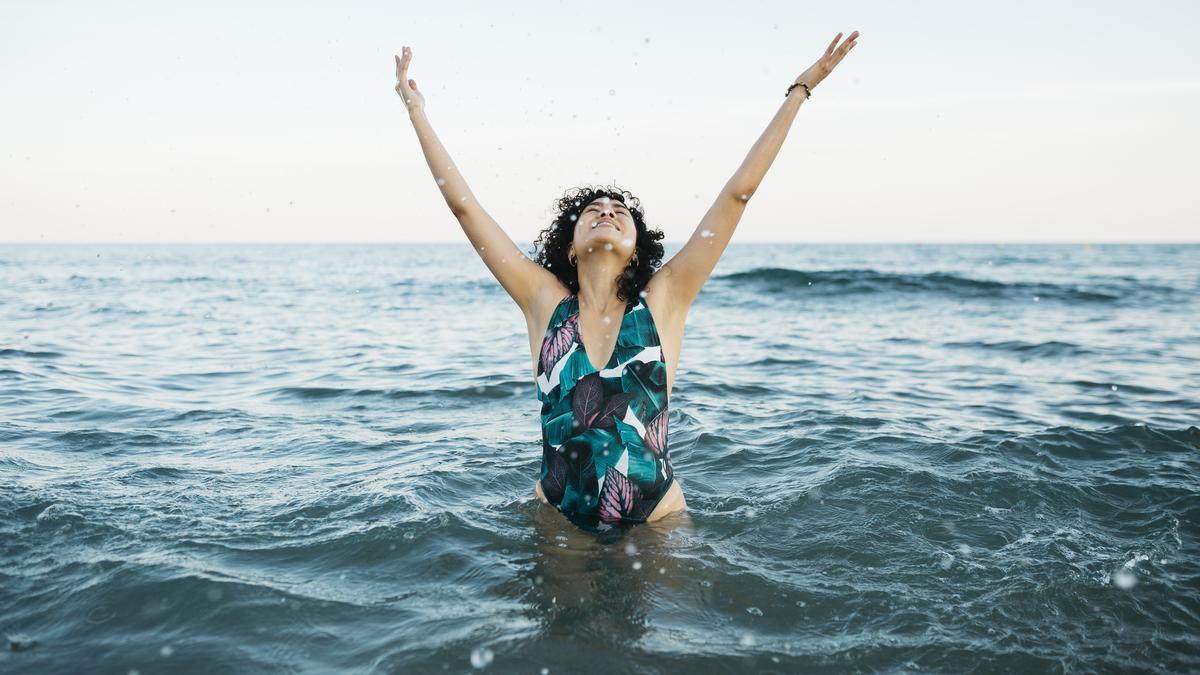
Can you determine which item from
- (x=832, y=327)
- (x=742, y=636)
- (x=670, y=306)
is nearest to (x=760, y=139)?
(x=670, y=306)

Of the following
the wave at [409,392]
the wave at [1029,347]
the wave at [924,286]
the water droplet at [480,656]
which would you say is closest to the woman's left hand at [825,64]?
the water droplet at [480,656]

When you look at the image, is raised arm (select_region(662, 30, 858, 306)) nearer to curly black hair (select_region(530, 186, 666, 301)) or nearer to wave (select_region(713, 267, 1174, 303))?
curly black hair (select_region(530, 186, 666, 301))

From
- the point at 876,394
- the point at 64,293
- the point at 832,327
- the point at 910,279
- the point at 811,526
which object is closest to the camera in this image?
the point at 811,526

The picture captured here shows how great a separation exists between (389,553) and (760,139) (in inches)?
115

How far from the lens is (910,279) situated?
30375 millimetres

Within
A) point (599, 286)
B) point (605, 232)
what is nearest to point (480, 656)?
point (599, 286)

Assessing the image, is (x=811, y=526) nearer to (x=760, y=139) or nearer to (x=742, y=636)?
(x=742, y=636)

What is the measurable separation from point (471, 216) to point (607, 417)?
4.08 feet

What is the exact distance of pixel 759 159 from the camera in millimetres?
3988

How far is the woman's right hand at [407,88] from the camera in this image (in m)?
4.23

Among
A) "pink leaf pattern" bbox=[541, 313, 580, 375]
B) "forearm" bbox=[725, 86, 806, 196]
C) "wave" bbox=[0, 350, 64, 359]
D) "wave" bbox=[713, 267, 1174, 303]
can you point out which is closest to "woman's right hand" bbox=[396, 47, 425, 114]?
"pink leaf pattern" bbox=[541, 313, 580, 375]

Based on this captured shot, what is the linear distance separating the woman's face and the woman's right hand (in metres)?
1.06

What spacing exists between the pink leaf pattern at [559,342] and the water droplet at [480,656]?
1.44 metres

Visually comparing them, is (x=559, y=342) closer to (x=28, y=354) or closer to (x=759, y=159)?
(x=759, y=159)
